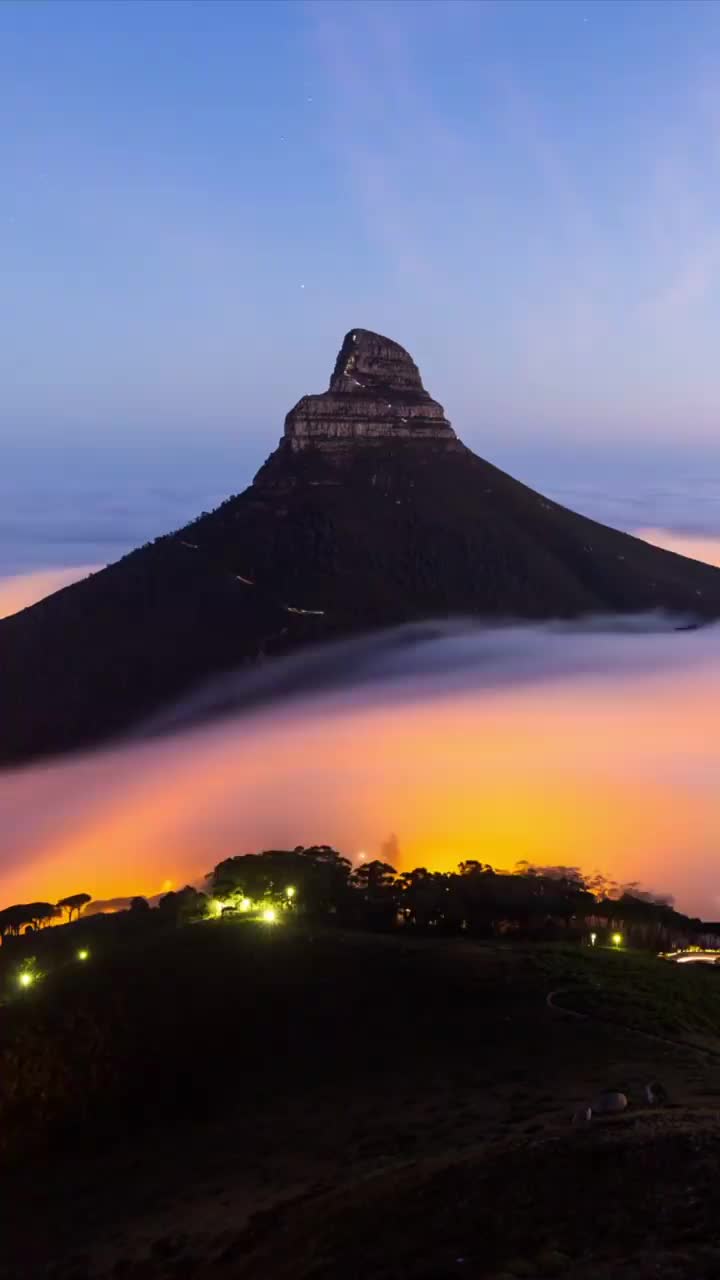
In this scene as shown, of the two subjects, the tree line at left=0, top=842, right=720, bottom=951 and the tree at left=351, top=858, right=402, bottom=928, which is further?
the tree line at left=0, top=842, right=720, bottom=951

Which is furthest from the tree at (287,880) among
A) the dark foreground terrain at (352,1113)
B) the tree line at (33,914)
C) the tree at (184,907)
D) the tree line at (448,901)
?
the tree line at (33,914)

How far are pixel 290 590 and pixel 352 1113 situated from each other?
140 m

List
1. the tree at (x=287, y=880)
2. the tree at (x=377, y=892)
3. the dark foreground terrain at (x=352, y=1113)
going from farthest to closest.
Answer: the tree at (x=287, y=880), the tree at (x=377, y=892), the dark foreground terrain at (x=352, y=1113)

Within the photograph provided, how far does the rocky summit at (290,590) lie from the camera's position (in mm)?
171125

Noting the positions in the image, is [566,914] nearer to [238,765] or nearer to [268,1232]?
[268,1232]

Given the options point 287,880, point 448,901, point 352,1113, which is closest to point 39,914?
A: point 287,880

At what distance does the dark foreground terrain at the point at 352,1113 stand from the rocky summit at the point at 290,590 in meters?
104

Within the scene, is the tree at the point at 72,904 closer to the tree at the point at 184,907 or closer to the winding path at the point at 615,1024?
the tree at the point at 184,907

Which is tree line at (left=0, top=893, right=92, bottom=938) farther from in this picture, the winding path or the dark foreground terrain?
the winding path

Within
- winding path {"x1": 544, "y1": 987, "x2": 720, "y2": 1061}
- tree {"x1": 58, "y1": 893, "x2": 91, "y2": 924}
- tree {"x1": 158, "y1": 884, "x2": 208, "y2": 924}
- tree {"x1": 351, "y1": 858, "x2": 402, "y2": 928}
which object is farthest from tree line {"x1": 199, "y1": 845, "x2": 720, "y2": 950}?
winding path {"x1": 544, "y1": 987, "x2": 720, "y2": 1061}

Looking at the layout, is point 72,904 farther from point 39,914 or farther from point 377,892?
point 377,892

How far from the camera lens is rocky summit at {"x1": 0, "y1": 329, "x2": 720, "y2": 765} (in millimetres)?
171125

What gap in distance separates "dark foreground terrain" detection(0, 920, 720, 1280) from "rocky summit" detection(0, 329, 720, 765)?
10360 cm

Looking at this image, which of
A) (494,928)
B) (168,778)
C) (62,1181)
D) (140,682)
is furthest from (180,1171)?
(140,682)
